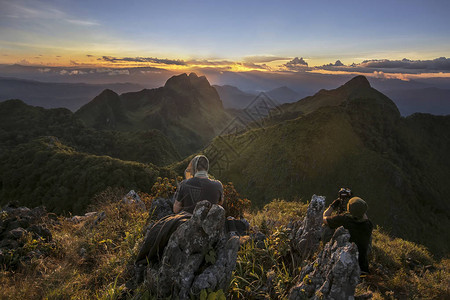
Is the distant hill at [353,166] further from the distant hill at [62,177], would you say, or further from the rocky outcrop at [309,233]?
the rocky outcrop at [309,233]

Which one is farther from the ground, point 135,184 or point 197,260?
point 197,260

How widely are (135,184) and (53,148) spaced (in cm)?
3076

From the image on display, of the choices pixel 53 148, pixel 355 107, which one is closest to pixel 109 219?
pixel 53 148

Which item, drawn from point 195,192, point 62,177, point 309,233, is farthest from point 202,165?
point 62,177

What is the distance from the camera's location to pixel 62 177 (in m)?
41.1

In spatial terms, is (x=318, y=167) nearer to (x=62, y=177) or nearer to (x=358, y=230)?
(x=358, y=230)

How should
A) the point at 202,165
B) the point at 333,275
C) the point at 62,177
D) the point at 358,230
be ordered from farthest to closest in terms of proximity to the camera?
the point at 62,177
the point at 202,165
the point at 358,230
the point at 333,275

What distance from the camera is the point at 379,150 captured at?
52.6 metres

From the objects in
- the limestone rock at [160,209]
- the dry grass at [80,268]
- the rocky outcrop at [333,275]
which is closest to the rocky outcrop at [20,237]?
the dry grass at [80,268]

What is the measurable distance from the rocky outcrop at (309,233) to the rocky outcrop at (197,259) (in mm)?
1802

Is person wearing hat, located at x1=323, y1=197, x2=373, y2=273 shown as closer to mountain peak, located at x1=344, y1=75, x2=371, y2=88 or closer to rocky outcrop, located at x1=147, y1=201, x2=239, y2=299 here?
rocky outcrop, located at x1=147, y1=201, x2=239, y2=299

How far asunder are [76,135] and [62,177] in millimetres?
70208

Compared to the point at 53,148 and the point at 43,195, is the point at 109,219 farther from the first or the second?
the point at 53,148

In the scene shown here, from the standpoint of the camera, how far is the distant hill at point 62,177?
122ft
